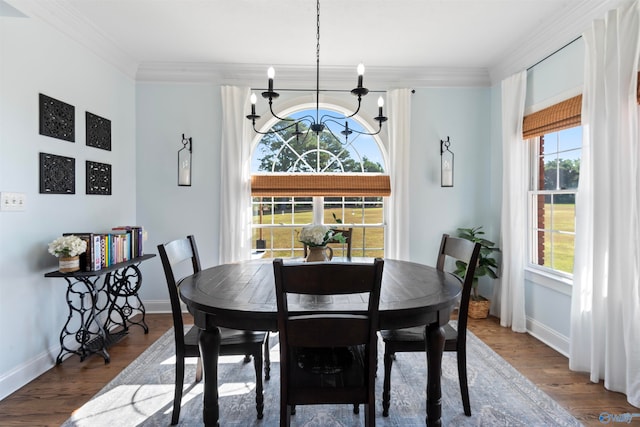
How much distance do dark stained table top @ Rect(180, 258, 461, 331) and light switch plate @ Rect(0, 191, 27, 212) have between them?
1314 millimetres

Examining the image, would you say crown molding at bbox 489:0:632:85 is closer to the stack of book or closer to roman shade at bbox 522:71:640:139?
roman shade at bbox 522:71:640:139

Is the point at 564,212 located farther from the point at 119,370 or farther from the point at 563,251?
the point at 119,370

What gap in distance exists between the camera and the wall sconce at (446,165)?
381 centimetres

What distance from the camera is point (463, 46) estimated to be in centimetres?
325

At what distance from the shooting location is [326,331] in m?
1.34

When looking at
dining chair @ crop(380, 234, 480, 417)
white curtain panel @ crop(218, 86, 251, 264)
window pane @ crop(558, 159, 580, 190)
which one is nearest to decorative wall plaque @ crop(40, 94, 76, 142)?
white curtain panel @ crop(218, 86, 251, 264)

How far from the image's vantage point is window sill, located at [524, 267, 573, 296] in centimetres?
278

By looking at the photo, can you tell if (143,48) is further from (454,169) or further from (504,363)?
(504,363)

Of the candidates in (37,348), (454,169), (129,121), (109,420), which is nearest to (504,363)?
(454,169)

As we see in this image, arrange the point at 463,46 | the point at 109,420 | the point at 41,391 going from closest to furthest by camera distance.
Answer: the point at 109,420, the point at 41,391, the point at 463,46

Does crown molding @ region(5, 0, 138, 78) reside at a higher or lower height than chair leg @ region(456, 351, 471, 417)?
higher

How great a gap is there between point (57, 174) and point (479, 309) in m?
3.95

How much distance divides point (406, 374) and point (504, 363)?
0.78 metres

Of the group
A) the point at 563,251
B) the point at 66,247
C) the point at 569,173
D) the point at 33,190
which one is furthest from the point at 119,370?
the point at 569,173
